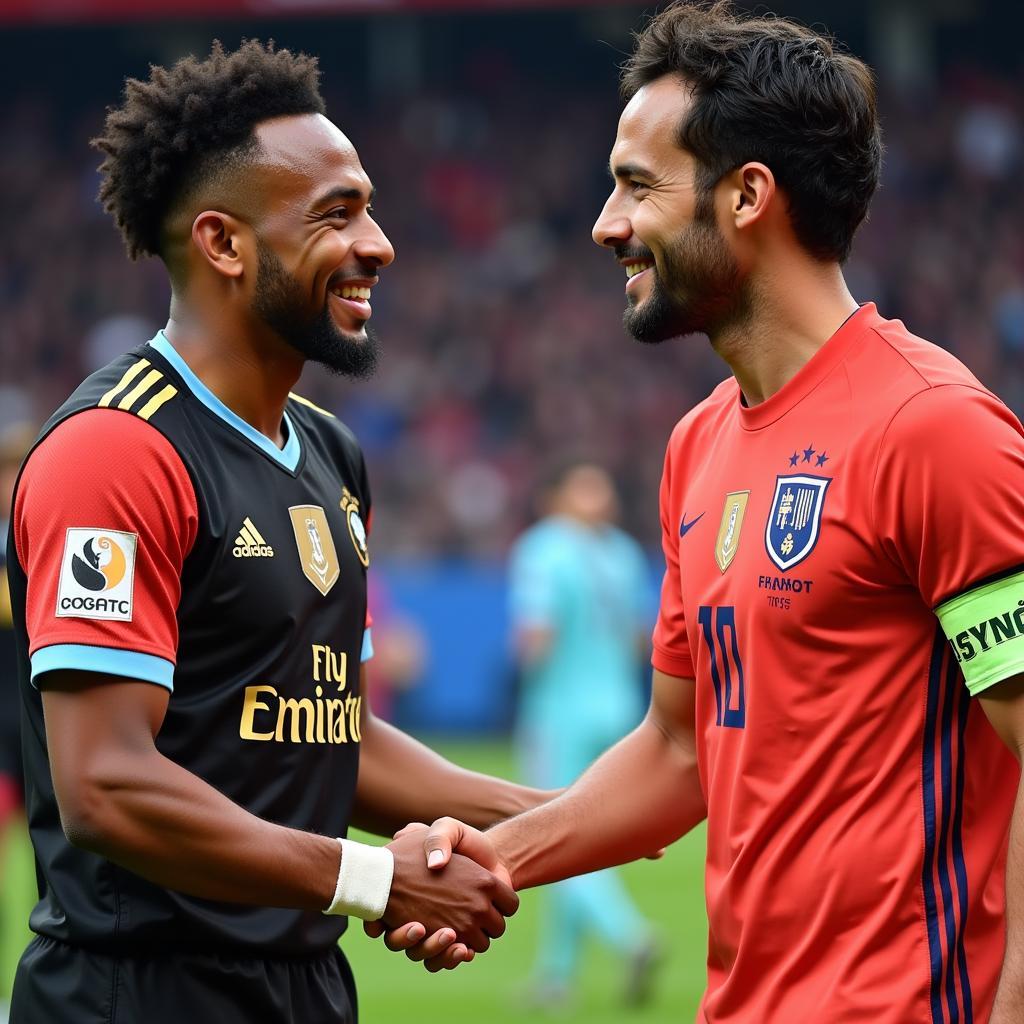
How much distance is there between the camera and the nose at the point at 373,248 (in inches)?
150

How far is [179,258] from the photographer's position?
12.3ft

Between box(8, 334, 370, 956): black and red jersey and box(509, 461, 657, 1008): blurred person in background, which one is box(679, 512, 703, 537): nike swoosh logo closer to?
box(8, 334, 370, 956): black and red jersey

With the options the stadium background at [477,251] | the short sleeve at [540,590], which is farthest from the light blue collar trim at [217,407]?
the stadium background at [477,251]

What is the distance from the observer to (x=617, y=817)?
3.88 m

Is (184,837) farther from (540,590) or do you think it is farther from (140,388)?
(540,590)

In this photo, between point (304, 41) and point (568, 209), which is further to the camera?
point (304, 41)

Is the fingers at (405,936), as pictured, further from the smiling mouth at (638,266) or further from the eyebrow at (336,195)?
the eyebrow at (336,195)

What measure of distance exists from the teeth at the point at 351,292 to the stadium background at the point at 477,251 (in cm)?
1150

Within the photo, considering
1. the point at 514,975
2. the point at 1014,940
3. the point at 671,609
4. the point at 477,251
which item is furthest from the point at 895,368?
the point at 477,251

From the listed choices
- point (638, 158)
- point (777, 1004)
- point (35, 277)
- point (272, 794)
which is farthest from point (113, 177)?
point (35, 277)

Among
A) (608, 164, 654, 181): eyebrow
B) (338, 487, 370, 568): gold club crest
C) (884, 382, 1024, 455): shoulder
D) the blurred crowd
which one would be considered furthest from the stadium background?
(884, 382, 1024, 455): shoulder

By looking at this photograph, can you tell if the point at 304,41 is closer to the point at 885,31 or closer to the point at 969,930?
the point at 885,31

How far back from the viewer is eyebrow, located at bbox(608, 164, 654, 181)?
3518 millimetres

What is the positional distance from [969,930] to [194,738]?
153 cm
